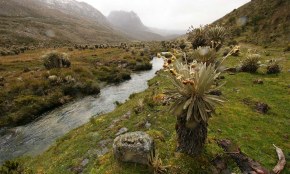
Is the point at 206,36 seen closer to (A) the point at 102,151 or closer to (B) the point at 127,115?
(B) the point at 127,115

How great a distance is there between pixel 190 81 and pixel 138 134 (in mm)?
3034

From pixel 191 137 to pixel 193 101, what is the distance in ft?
4.15

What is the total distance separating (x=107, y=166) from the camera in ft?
29.5

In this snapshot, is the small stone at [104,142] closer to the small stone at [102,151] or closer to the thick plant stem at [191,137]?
the small stone at [102,151]

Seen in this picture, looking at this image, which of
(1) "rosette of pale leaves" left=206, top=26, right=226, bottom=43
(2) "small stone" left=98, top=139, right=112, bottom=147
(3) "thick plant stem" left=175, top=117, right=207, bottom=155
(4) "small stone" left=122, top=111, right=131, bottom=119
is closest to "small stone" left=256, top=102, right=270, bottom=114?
(3) "thick plant stem" left=175, top=117, right=207, bottom=155

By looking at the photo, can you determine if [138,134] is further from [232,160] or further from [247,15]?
[247,15]

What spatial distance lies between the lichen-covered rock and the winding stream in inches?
338

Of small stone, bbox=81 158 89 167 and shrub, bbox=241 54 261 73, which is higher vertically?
shrub, bbox=241 54 261 73

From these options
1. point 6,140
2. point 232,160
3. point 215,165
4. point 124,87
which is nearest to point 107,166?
point 215,165

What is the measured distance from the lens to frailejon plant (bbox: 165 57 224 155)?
24.3 ft

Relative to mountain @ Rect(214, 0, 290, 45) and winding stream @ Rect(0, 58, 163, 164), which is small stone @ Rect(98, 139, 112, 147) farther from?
mountain @ Rect(214, 0, 290, 45)

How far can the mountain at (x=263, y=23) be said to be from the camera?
34094 millimetres

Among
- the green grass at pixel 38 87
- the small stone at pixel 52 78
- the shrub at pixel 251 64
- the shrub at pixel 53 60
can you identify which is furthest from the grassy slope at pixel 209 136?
the shrub at pixel 53 60

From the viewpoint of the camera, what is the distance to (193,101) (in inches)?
292
